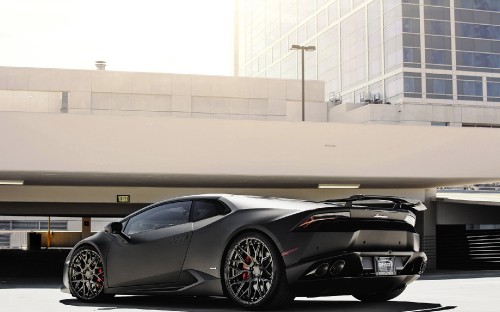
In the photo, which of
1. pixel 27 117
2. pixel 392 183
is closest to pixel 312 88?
pixel 392 183

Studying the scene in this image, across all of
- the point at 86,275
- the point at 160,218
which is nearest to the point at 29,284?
the point at 86,275

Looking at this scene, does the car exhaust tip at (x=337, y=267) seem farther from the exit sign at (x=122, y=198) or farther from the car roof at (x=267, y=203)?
the exit sign at (x=122, y=198)

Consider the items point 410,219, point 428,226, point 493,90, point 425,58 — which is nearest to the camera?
point 410,219

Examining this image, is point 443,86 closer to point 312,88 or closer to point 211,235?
point 312,88

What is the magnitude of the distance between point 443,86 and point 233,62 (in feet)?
160

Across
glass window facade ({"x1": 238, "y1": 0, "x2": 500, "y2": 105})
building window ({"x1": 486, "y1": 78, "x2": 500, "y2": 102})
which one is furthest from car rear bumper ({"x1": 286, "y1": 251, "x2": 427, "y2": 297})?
building window ({"x1": 486, "y1": 78, "x2": 500, "y2": 102})

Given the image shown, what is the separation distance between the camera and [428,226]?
90.3 ft

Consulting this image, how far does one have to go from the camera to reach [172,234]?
8703 millimetres

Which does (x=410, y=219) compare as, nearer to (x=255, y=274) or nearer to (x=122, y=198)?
(x=255, y=274)

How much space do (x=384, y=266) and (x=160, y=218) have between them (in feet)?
8.32

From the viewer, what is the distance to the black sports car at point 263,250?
7.68 metres

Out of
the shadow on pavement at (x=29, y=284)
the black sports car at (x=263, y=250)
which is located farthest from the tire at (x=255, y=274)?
the shadow on pavement at (x=29, y=284)

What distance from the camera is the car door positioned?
8609 millimetres

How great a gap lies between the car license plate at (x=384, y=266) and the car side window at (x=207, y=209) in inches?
62.7
